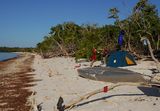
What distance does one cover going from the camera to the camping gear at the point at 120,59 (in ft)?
61.3

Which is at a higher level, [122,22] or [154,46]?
[122,22]

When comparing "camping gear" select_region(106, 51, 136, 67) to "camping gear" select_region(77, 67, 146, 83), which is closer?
"camping gear" select_region(77, 67, 146, 83)

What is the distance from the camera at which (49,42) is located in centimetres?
5269

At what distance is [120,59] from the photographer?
18.7 metres

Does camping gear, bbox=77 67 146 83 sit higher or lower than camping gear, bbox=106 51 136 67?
lower

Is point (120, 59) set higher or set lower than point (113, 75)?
higher

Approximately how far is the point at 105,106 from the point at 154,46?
58.7 ft

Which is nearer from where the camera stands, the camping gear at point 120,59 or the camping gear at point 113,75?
the camping gear at point 113,75

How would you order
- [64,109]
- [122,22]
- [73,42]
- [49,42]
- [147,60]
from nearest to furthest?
[64,109], [147,60], [122,22], [73,42], [49,42]

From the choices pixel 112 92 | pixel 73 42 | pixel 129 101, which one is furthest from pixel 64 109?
pixel 73 42

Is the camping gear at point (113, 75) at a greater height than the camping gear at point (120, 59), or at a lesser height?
lesser

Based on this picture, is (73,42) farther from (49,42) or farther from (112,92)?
(112,92)

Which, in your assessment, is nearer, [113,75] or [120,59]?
[113,75]

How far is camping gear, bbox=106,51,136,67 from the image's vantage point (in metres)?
18.7
